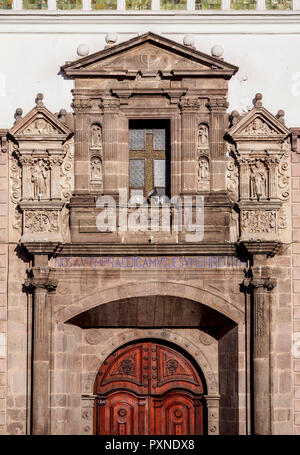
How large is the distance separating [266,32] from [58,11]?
4158 millimetres

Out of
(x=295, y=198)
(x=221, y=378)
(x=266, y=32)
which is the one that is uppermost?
(x=266, y=32)

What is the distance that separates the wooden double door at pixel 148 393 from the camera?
44.5 meters

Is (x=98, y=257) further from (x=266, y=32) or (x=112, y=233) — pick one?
(x=266, y=32)

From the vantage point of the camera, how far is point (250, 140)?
44.1 metres

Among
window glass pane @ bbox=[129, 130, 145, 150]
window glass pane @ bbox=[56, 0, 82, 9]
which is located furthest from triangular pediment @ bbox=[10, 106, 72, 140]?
window glass pane @ bbox=[56, 0, 82, 9]

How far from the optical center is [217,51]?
1746 inches

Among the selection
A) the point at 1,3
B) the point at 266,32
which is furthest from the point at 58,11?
the point at 266,32

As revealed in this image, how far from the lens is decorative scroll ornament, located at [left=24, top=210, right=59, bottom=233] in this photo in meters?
43.9

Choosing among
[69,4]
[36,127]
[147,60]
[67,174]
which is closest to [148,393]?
[67,174]

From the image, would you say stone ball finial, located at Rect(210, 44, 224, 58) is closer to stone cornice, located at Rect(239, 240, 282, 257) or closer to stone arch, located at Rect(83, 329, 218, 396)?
stone cornice, located at Rect(239, 240, 282, 257)

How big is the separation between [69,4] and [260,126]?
4.55 metres

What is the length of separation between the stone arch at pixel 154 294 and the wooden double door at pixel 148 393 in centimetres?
137

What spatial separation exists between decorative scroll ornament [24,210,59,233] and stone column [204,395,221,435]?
4.57 meters

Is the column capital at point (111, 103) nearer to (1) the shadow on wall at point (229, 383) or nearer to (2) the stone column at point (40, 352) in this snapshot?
(2) the stone column at point (40, 352)
